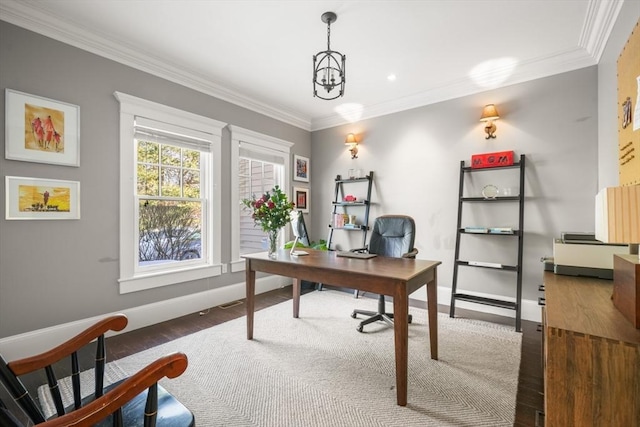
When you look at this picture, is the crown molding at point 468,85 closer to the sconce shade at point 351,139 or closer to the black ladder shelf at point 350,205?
the sconce shade at point 351,139

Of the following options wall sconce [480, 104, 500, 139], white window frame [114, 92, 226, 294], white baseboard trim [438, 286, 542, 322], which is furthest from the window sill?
wall sconce [480, 104, 500, 139]

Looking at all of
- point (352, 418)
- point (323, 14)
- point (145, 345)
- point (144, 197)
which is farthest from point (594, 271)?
point (144, 197)

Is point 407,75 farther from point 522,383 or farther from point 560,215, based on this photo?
point 522,383

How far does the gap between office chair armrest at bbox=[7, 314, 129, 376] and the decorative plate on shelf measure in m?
3.55

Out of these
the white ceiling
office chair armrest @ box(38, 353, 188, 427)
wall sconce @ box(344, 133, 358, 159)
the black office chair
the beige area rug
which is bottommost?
the beige area rug

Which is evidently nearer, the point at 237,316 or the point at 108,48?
the point at 108,48

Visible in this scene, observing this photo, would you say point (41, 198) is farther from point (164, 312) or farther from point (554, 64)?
point (554, 64)

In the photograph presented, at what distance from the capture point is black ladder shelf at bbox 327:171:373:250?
432 cm

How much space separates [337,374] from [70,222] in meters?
2.56

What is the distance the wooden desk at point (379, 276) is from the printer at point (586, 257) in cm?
76

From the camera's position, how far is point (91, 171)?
262 centimetres

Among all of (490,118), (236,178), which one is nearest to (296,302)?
(236,178)

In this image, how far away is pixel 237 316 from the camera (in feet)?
10.6

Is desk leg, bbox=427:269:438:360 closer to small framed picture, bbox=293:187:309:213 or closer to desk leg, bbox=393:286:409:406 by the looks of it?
desk leg, bbox=393:286:409:406
